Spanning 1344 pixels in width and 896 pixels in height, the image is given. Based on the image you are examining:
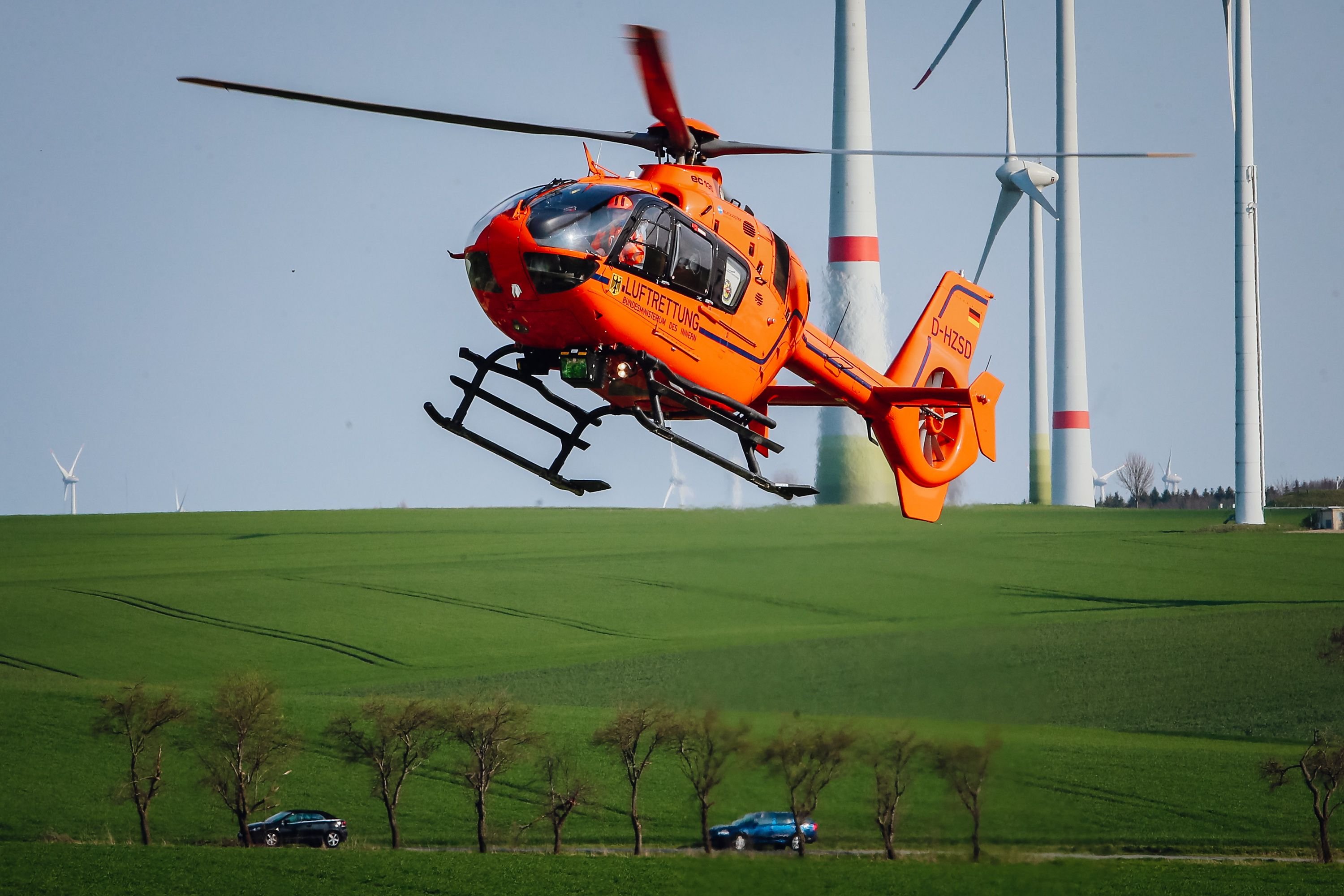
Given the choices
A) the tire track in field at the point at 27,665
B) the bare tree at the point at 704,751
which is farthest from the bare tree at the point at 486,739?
the tire track in field at the point at 27,665

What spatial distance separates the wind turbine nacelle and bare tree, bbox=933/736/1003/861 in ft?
56.5

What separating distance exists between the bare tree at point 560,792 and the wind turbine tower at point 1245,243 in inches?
1246

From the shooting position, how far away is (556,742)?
49312mm

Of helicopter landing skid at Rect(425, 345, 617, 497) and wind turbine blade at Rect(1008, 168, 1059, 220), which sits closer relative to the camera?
helicopter landing skid at Rect(425, 345, 617, 497)

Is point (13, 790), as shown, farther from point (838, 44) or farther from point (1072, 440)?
point (1072, 440)

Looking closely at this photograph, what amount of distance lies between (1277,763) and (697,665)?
20451mm

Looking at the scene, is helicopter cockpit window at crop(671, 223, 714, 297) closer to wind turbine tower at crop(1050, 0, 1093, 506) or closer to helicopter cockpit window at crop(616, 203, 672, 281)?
helicopter cockpit window at crop(616, 203, 672, 281)

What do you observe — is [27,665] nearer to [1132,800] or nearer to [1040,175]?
[1132,800]

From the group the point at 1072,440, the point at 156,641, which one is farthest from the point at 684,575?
the point at 156,641

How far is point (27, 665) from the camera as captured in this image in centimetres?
5744

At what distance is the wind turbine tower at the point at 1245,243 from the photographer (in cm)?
5544

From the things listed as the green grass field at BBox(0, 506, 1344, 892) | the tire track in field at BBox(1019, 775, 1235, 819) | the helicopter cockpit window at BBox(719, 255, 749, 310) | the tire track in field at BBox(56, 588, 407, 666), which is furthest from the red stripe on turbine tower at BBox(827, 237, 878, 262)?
the helicopter cockpit window at BBox(719, 255, 749, 310)

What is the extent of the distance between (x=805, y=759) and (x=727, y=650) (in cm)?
728

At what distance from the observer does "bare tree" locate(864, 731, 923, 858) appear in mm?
44688
